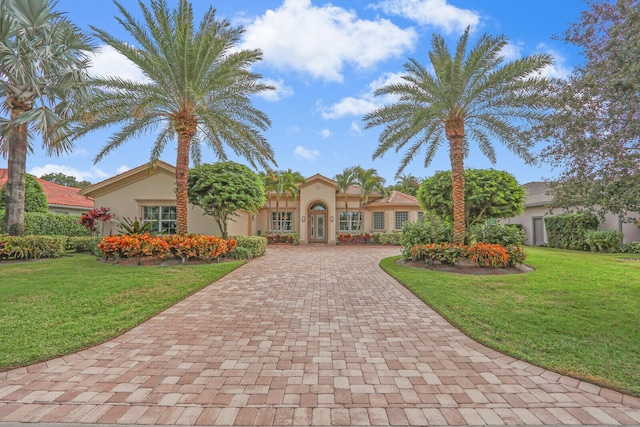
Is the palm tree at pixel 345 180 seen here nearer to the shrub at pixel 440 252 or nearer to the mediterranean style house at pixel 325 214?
the mediterranean style house at pixel 325 214

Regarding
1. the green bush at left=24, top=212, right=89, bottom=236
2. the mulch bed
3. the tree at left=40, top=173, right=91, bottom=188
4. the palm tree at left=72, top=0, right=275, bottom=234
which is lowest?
the mulch bed

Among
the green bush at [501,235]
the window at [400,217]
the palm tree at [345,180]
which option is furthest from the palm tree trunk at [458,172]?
the window at [400,217]

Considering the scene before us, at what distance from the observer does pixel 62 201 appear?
2167cm

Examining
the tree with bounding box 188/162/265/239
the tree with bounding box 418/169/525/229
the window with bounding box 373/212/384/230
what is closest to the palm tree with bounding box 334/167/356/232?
the window with bounding box 373/212/384/230

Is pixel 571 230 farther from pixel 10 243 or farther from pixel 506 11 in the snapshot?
pixel 10 243

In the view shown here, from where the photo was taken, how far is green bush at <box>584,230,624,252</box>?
636 inches

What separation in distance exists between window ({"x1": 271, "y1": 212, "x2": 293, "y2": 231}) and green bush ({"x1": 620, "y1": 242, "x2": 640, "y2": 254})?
809 inches

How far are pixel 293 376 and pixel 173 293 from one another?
4817 millimetres

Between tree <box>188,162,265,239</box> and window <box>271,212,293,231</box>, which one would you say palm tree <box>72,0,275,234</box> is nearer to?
tree <box>188,162,265,239</box>

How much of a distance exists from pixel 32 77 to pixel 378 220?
21.5m

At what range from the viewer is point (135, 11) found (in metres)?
10.4

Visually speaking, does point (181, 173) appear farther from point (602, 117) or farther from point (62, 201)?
point (62, 201)

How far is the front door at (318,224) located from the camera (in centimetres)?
2500

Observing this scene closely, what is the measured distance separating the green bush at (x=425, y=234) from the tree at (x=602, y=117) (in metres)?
6.57
